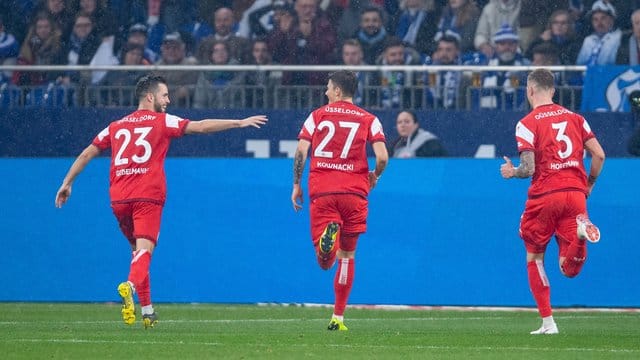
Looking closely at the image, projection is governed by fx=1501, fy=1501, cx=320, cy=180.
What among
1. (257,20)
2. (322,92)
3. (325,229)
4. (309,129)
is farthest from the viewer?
(257,20)

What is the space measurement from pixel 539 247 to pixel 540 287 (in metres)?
0.33

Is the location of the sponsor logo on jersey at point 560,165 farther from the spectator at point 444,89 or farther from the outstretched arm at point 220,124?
the spectator at point 444,89

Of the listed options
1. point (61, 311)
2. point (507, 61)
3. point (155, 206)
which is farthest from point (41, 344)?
point (507, 61)

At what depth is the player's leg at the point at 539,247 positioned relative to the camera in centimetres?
1198

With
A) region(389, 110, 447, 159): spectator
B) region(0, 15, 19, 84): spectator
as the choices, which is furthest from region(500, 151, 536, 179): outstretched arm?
region(0, 15, 19, 84): spectator

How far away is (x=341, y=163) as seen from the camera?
12.4 metres

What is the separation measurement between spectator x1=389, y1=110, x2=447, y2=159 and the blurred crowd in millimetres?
443

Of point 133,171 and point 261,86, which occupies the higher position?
point 133,171

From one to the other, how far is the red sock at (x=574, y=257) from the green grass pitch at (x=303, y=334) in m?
0.52

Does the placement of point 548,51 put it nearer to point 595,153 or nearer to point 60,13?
point 595,153

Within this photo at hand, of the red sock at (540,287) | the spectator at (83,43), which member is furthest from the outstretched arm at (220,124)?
the spectator at (83,43)

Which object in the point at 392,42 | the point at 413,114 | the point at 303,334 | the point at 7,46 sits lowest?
the point at 303,334

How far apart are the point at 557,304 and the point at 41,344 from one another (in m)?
7.36

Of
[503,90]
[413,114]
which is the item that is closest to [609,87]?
[503,90]
